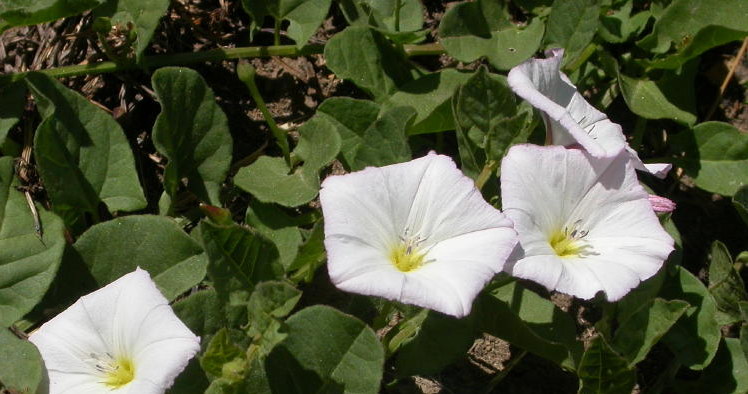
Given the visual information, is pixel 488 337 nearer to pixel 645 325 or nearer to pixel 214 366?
pixel 645 325

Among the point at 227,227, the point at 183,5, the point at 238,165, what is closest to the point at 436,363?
the point at 227,227

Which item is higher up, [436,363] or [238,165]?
[238,165]

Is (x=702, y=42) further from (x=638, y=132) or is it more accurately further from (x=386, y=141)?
(x=386, y=141)

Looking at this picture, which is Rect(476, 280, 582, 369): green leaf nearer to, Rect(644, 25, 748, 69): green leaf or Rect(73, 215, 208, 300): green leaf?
Rect(73, 215, 208, 300): green leaf

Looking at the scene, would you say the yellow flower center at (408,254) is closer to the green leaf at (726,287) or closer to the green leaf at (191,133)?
the green leaf at (191,133)

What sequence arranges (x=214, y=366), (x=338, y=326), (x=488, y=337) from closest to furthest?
(x=214, y=366), (x=338, y=326), (x=488, y=337)

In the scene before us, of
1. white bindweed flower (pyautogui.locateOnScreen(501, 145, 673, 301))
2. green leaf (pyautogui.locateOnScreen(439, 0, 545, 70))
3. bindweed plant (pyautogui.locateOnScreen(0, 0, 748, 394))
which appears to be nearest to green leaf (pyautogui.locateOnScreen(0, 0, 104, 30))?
bindweed plant (pyautogui.locateOnScreen(0, 0, 748, 394))

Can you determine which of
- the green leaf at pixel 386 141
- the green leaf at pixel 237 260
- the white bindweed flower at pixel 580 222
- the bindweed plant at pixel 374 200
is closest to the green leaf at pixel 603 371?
the bindweed plant at pixel 374 200
